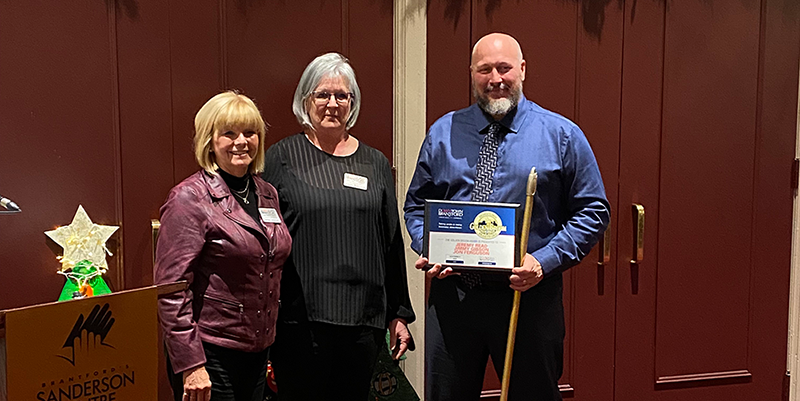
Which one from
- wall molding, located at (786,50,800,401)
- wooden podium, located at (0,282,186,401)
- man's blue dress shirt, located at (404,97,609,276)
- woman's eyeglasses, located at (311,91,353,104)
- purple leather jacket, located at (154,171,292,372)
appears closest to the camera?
wooden podium, located at (0,282,186,401)

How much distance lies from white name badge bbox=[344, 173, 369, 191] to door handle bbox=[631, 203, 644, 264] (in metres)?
1.37

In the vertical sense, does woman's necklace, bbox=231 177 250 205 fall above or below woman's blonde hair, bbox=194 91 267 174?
below

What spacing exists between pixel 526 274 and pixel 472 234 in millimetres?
189

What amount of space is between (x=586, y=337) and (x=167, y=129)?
1907mm

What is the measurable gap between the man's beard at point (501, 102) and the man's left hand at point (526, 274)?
1.46 feet

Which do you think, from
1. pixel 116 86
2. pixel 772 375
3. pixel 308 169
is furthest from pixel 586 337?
pixel 116 86

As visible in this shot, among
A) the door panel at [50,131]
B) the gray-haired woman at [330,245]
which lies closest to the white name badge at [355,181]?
the gray-haired woman at [330,245]

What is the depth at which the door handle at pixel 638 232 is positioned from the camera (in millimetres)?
3072

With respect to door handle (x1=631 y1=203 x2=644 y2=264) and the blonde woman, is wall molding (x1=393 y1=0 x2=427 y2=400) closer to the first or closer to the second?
the blonde woman

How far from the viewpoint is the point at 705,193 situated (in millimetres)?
3156

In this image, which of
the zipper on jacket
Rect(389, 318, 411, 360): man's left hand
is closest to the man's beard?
Rect(389, 318, 411, 360): man's left hand

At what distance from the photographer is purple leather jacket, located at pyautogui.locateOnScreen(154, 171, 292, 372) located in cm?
194

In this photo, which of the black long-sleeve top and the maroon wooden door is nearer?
the black long-sleeve top

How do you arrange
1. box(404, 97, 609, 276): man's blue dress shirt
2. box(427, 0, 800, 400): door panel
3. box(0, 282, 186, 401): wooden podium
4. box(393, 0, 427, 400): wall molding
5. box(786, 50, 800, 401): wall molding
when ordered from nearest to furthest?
box(0, 282, 186, 401): wooden podium
box(404, 97, 609, 276): man's blue dress shirt
box(393, 0, 427, 400): wall molding
box(427, 0, 800, 400): door panel
box(786, 50, 800, 401): wall molding
